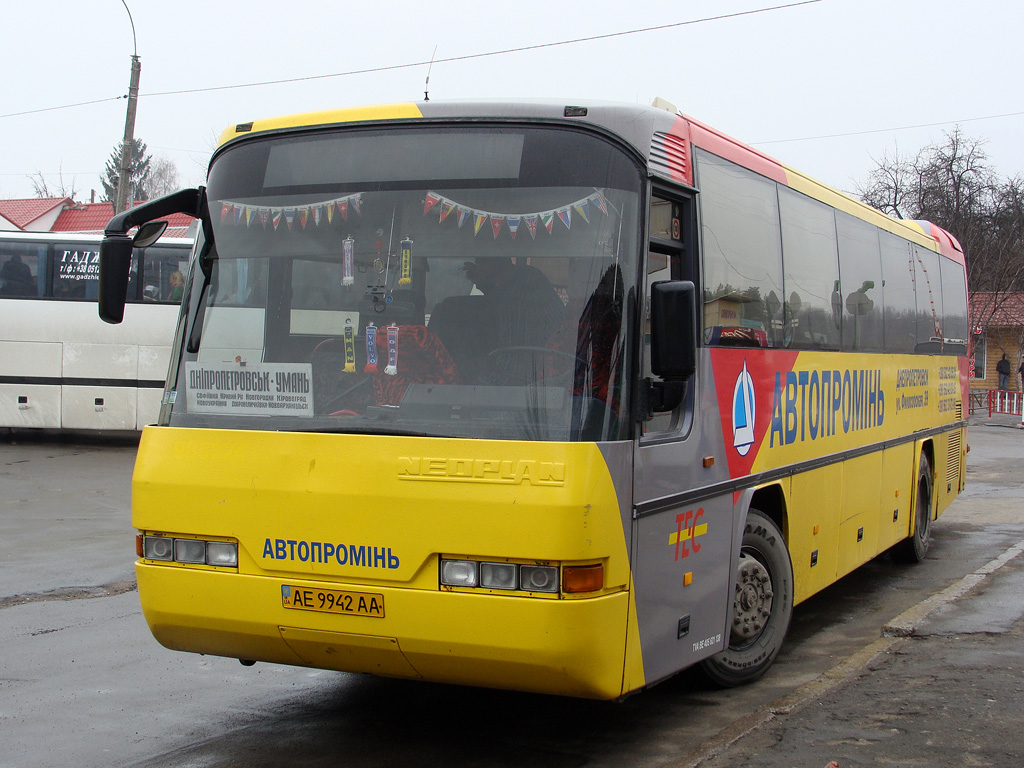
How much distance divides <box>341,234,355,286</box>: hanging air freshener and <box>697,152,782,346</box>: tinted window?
1800 millimetres

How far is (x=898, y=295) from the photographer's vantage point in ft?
31.3

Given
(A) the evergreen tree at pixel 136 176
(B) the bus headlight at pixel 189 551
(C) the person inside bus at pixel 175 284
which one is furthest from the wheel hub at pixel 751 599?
(A) the evergreen tree at pixel 136 176

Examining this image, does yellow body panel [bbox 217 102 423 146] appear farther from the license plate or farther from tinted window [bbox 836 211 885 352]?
tinted window [bbox 836 211 885 352]

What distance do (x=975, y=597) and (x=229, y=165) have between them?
6.31m

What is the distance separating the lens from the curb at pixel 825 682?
190 inches

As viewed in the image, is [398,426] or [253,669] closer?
[398,426]

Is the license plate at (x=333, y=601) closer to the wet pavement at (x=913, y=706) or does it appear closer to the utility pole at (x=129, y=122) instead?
the wet pavement at (x=913, y=706)

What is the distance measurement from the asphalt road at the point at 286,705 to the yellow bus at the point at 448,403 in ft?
1.60

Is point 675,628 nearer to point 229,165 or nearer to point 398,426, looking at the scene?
point 398,426

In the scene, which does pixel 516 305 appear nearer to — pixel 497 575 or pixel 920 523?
pixel 497 575

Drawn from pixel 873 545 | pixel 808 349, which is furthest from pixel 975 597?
pixel 808 349

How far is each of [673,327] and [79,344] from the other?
1754 cm

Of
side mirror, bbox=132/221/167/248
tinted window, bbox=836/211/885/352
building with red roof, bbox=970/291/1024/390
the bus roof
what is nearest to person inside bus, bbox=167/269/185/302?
tinted window, bbox=836/211/885/352

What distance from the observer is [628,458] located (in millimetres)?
4559
